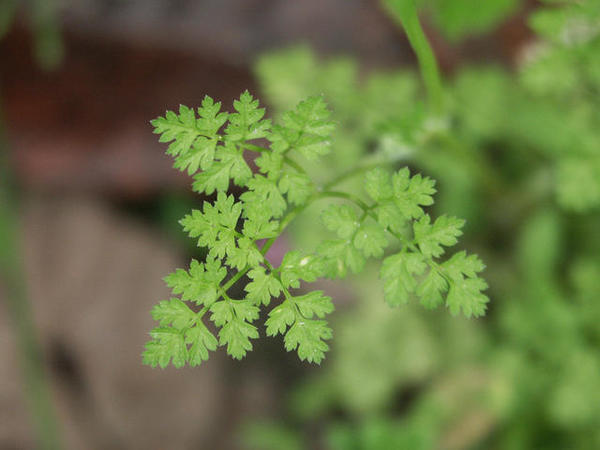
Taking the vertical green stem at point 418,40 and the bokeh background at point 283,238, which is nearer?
the vertical green stem at point 418,40

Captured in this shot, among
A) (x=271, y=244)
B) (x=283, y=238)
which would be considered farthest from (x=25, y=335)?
(x=271, y=244)

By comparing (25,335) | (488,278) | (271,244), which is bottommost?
(271,244)

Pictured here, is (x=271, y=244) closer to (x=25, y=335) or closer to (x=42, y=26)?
(x=25, y=335)

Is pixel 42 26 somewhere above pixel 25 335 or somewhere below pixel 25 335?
above

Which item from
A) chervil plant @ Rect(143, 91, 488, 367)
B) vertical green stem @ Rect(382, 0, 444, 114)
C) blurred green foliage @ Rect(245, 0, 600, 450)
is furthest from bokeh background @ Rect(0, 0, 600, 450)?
chervil plant @ Rect(143, 91, 488, 367)

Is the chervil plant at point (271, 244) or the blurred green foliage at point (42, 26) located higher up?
the blurred green foliage at point (42, 26)

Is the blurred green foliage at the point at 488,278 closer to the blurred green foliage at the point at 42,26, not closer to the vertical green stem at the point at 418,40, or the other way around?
the vertical green stem at the point at 418,40

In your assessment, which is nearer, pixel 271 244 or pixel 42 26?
pixel 271 244

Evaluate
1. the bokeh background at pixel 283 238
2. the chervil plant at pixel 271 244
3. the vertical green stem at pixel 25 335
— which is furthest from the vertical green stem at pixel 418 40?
the vertical green stem at pixel 25 335
